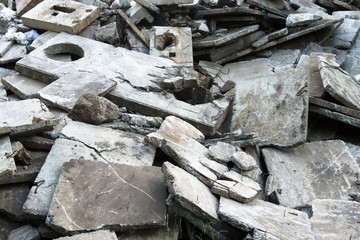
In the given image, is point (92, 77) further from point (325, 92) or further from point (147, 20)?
point (325, 92)

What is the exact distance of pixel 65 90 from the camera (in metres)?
4.40

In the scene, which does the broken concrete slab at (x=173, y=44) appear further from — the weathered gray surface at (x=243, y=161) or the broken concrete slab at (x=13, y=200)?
the broken concrete slab at (x=13, y=200)

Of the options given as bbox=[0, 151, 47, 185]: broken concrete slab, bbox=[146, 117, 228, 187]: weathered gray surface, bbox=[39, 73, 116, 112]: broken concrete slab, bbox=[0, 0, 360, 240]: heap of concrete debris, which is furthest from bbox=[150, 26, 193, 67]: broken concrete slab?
bbox=[0, 151, 47, 185]: broken concrete slab

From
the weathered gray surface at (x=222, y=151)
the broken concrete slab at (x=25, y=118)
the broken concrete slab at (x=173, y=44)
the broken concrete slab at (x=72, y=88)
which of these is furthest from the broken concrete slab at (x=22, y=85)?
the weathered gray surface at (x=222, y=151)

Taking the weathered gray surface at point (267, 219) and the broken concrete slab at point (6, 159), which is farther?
the broken concrete slab at point (6, 159)

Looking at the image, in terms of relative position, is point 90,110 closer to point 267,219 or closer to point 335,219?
point 267,219

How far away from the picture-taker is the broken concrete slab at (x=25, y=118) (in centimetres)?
341

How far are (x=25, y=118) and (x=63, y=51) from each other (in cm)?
234

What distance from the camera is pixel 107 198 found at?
2996 mm

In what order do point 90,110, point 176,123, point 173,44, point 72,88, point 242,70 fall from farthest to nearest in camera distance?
1. point 242,70
2. point 173,44
3. point 72,88
4. point 176,123
5. point 90,110

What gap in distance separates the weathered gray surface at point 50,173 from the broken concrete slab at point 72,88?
732 millimetres

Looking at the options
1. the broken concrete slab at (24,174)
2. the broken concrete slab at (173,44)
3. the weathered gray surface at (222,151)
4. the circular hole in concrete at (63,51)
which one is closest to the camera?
the broken concrete slab at (24,174)

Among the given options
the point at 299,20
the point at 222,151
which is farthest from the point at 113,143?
the point at 299,20

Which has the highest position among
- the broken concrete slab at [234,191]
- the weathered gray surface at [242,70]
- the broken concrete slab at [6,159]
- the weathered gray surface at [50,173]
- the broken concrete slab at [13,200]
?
the broken concrete slab at [6,159]
